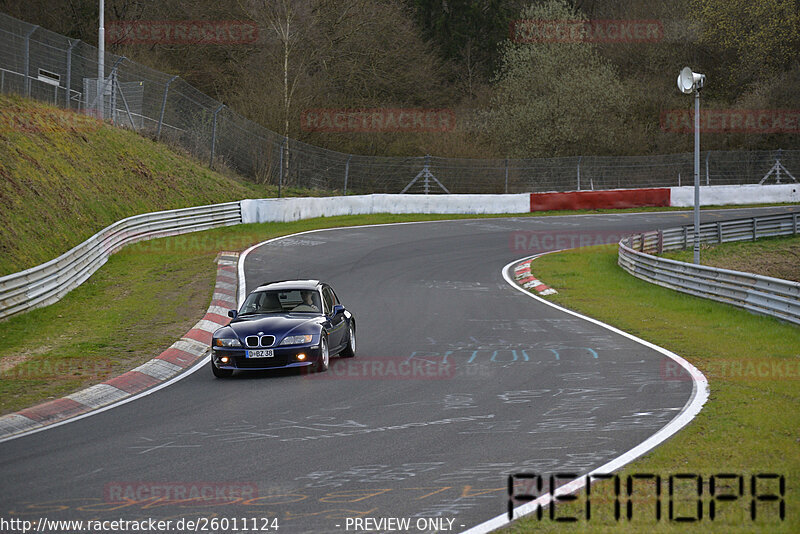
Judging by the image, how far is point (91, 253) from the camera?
73.2 ft

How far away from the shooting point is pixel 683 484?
6742 millimetres

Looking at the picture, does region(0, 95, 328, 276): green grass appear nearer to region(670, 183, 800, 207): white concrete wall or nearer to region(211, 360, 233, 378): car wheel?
region(211, 360, 233, 378): car wheel

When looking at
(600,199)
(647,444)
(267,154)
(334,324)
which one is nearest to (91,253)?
(334,324)

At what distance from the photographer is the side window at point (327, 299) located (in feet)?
45.5

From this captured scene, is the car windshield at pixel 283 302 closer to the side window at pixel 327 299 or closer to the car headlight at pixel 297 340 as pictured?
the side window at pixel 327 299

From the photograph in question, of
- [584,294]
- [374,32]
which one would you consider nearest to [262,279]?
[584,294]

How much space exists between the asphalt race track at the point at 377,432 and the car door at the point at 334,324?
38cm

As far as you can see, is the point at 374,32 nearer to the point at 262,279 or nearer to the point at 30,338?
the point at 262,279

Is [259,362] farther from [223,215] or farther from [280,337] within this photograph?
[223,215]

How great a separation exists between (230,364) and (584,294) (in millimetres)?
11698

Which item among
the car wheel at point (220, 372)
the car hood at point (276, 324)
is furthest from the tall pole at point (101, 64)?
the car wheel at point (220, 372)

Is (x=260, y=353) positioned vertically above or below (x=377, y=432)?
above

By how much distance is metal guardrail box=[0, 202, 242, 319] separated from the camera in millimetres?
17031

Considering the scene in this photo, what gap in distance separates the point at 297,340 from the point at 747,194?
40694 millimetres
